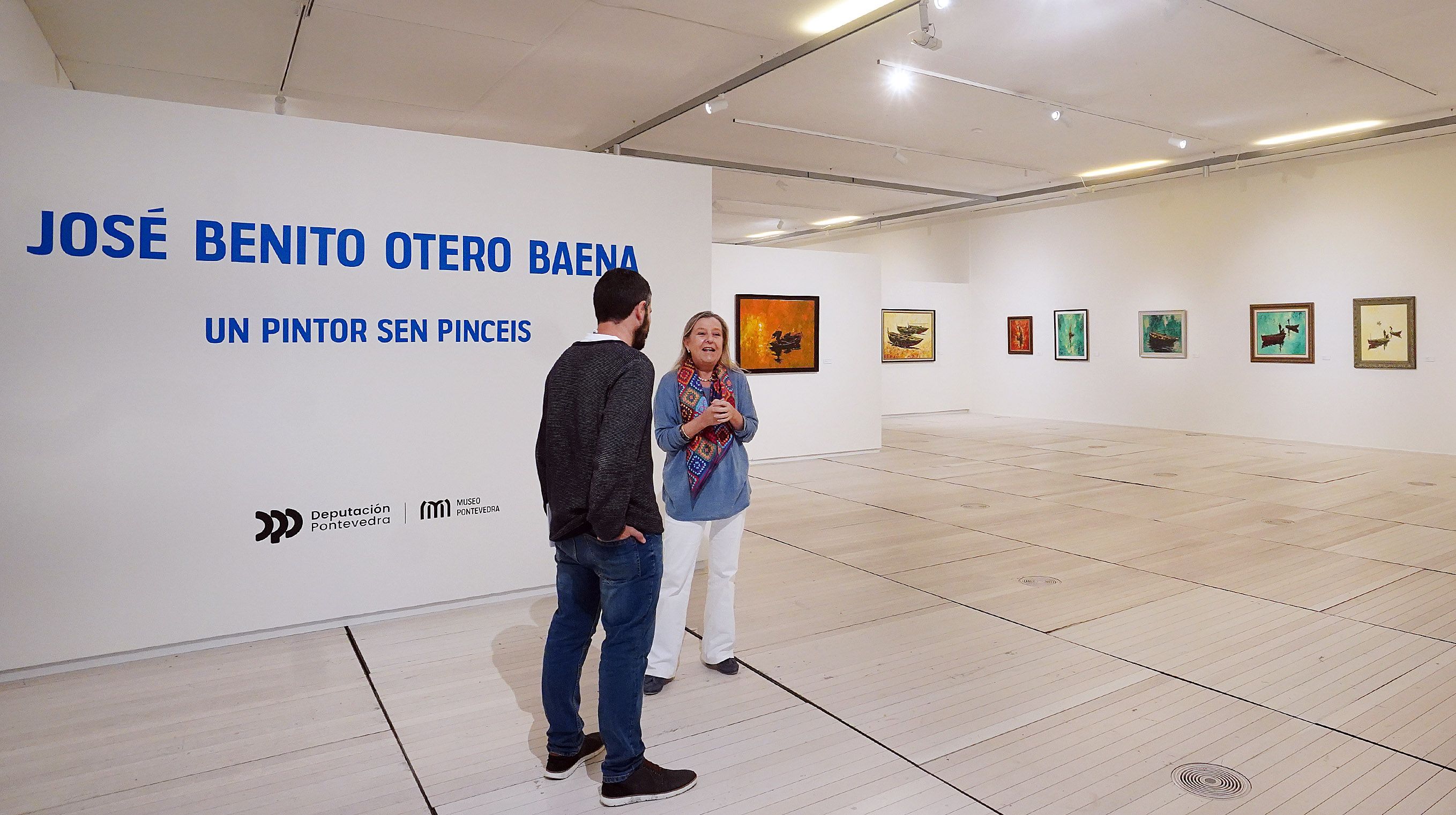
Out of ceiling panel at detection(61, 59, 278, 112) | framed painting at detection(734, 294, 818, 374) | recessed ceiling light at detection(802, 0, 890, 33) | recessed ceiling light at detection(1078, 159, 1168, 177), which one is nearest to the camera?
recessed ceiling light at detection(802, 0, 890, 33)

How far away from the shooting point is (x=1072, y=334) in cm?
1619

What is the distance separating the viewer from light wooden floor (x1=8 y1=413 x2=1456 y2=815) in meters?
3.05

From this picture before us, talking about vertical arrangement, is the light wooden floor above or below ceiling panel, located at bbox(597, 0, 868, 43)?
below

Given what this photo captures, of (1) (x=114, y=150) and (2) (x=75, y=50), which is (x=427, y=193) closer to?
(1) (x=114, y=150)

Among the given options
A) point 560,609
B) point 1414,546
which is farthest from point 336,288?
point 1414,546

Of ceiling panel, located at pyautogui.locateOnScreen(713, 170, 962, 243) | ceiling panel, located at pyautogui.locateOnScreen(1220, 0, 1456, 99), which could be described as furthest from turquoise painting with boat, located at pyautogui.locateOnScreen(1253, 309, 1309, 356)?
ceiling panel, located at pyautogui.locateOnScreen(713, 170, 962, 243)

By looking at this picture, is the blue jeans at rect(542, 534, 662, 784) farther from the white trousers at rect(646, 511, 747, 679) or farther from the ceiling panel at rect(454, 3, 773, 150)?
the ceiling panel at rect(454, 3, 773, 150)

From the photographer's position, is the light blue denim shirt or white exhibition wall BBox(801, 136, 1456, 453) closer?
the light blue denim shirt

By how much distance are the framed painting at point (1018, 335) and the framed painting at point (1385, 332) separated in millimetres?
5770

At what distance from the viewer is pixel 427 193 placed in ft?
16.5

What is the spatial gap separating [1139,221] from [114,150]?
1498 cm

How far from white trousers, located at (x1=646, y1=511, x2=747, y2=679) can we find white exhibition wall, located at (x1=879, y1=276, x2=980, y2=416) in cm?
1335

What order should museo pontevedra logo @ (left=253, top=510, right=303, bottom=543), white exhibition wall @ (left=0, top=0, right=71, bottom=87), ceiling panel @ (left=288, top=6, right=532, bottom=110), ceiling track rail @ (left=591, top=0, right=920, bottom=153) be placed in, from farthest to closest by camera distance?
ceiling panel @ (left=288, top=6, right=532, bottom=110) → ceiling track rail @ (left=591, top=0, right=920, bottom=153) → white exhibition wall @ (left=0, top=0, right=71, bottom=87) → museo pontevedra logo @ (left=253, top=510, right=303, bottom=543)

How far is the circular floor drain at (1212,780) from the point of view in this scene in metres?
3.03
